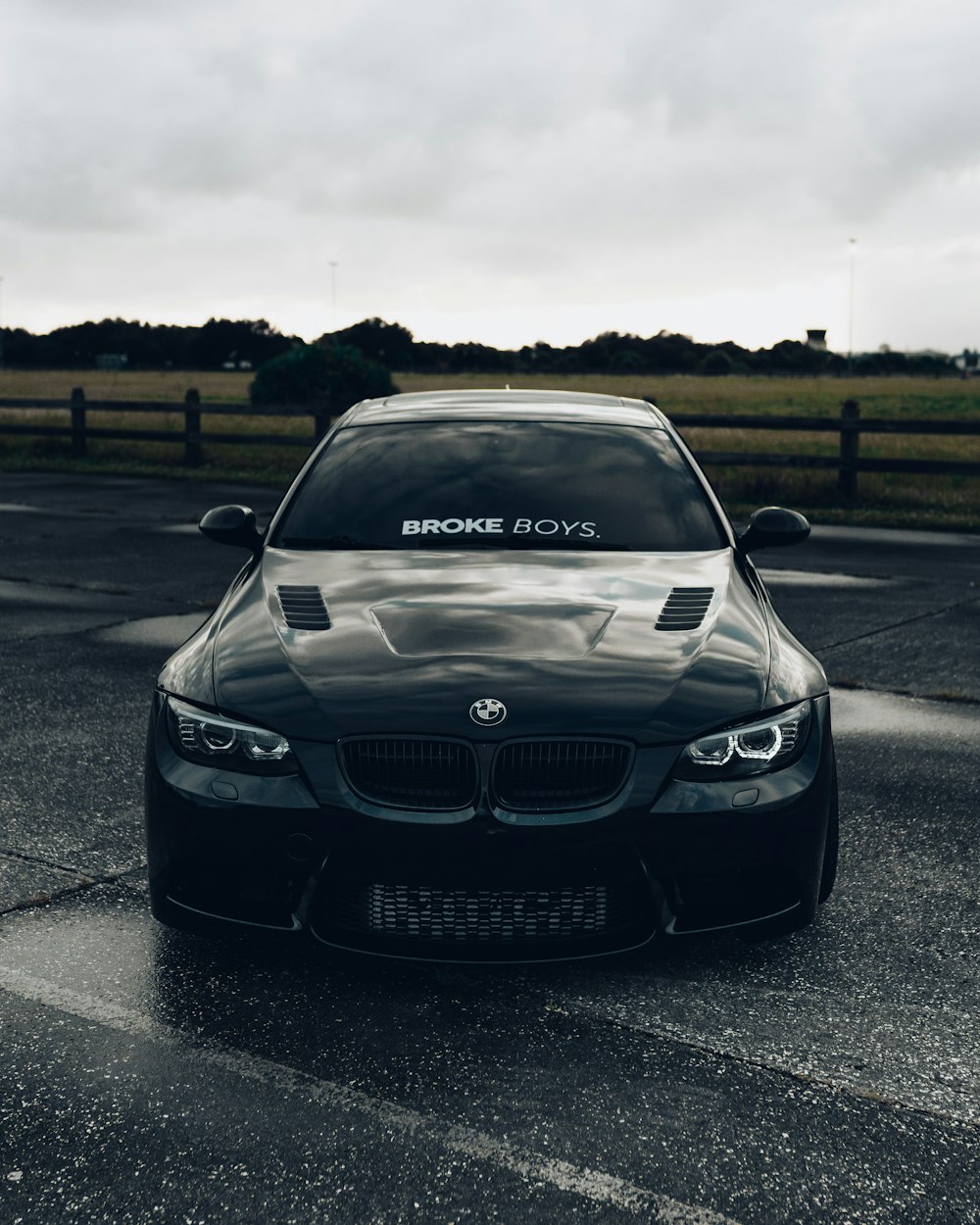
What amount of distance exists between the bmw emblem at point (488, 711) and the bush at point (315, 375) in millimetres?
40348

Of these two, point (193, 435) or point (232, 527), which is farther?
point (193, 435)

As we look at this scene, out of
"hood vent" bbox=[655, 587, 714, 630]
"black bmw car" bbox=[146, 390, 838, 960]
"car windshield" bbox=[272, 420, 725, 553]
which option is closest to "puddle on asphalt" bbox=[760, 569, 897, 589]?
"car windshield" bbox=[272, 420, 725, 553]

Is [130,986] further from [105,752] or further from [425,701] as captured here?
[105,752]

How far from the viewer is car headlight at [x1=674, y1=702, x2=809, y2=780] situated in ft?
11.2

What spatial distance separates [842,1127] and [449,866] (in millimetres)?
1017

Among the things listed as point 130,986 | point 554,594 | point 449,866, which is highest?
point 554,594

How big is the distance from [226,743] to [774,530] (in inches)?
87.2

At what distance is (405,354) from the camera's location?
107 m

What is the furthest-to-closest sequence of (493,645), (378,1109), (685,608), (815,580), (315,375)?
(315,375) → (815,580) → (685,608) → (493,645) → (378,1109)

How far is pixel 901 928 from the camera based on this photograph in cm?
399

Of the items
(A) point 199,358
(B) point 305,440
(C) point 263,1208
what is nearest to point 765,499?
(B) point 305,440

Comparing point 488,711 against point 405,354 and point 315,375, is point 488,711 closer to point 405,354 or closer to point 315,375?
point 315,375

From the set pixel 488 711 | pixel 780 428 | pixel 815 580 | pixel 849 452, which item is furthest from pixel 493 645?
pixel 780 428

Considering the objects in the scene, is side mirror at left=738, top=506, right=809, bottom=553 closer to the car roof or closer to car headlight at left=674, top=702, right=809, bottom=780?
the car roof
